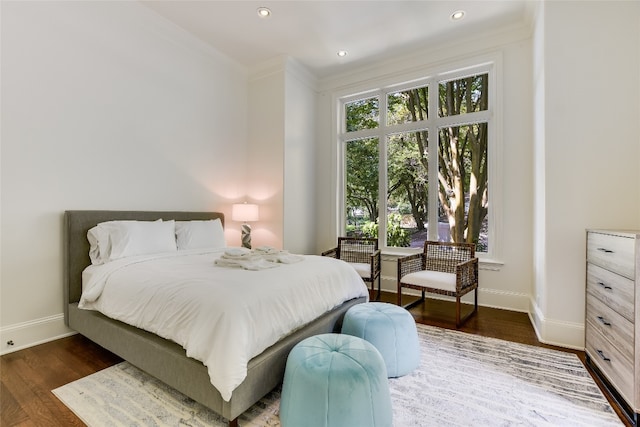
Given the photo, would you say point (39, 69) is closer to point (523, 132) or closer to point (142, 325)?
point (142, 325)

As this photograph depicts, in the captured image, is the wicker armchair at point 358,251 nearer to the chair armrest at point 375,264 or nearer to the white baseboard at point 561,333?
the chair armrest at point 375,264

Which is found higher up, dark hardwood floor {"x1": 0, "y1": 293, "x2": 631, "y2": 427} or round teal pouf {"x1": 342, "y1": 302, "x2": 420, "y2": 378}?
round teal pouf {"x1": 342, "y1": 302, "x2": 420, "y2": 378}

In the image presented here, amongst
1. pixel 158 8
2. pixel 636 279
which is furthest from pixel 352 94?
pixel 636 279

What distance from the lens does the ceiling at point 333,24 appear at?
121 inches

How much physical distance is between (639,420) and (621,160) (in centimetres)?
179

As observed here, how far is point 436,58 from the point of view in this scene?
12.5ft

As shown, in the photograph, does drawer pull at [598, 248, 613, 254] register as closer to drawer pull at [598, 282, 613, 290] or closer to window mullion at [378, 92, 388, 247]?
drawer pull at [598, 282, 613, 290]

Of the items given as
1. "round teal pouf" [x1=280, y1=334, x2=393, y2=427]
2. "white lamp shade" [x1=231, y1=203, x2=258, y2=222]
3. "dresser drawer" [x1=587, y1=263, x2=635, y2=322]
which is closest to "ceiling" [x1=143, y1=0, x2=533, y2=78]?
"white lamp shade" [x1=231, y1=203, x2=258, y2=222]

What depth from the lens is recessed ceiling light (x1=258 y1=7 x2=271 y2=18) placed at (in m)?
3.15

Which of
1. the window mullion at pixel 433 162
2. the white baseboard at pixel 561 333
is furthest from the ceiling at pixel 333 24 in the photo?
the white baseboard at pixel 561 333

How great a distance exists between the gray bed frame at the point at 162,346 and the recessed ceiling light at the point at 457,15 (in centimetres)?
320

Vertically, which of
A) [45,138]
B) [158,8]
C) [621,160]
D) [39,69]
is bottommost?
[621,160]

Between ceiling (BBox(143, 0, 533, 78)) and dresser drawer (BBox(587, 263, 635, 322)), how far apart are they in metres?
2.69

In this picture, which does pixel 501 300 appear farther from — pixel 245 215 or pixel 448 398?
pixel 245 215
